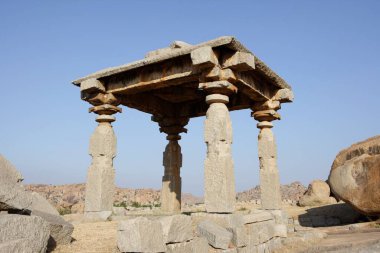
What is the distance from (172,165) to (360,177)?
5982 mm

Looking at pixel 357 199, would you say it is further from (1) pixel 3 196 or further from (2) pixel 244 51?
(1) pixel 3 196

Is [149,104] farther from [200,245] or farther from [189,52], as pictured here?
[200,245]

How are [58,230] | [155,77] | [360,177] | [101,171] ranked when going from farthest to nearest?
[360,177] < [101,171] < [155,77] < [58,230]

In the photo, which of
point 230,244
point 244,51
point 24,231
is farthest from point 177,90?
point 24,231

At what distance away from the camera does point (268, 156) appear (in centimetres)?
948

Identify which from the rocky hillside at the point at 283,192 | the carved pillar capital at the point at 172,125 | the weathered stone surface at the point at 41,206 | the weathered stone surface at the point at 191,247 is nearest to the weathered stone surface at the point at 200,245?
the weathered stone surface at the point at 191,247

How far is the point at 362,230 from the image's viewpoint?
32.3 feet

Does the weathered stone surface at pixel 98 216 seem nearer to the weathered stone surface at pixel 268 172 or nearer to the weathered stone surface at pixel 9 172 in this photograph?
the weathered stone surface at pixel 9 172

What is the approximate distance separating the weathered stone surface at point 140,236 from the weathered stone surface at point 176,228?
7.1 inches

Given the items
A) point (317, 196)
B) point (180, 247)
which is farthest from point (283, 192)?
point (180, 247)

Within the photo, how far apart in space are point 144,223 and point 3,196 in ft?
5.67

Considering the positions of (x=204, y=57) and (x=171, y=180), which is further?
(x=171, y=180)

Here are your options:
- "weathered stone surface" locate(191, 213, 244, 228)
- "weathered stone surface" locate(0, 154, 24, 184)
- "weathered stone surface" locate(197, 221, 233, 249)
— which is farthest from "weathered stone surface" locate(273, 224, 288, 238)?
"weathered stone surface" locate(0, 154, 24, 184)

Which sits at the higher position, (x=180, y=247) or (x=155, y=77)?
(x=155, y=77)
